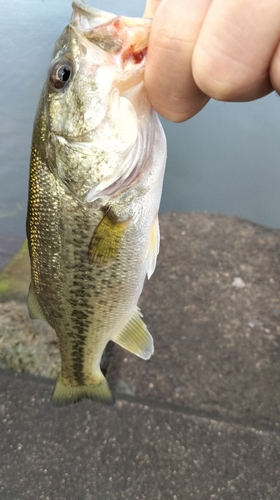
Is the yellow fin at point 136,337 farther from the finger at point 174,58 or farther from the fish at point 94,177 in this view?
the finger at point 174,58

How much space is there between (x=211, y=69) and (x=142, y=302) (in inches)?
71.6

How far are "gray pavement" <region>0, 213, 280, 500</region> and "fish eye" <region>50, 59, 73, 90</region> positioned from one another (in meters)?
1.49

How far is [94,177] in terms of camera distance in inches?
35.4

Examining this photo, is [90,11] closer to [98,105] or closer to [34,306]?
[98,105]

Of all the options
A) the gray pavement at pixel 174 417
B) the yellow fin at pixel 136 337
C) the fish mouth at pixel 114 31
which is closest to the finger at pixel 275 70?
the fish mouth at pixel 114 31

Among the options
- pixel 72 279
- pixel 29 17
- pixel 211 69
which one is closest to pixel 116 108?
pixel 211 69

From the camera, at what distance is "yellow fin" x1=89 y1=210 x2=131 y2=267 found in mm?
946

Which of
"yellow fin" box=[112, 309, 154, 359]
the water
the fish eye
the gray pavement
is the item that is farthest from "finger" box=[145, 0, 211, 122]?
the water

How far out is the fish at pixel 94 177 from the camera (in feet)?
2.59

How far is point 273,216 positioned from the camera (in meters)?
3.00

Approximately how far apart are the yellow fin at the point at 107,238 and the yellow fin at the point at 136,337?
0.30 meters

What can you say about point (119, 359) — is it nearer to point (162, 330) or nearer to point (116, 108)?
point (162, 330)

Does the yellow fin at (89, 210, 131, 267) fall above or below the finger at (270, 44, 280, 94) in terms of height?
below

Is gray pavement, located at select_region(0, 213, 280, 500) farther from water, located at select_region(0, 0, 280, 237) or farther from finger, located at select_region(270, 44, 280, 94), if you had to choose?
finger, located at select_region(270, 44, 280, 94)
